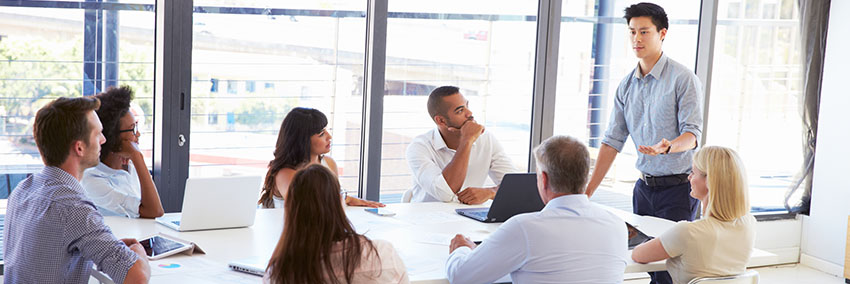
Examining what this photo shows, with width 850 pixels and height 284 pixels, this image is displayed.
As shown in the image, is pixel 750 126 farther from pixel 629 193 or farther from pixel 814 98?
pixel 629 193

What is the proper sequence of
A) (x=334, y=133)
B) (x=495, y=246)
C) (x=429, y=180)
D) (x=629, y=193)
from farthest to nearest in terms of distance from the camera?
(x=629, y=193) < (x=334, y=133) < (x=429, y=180) < (x=495, y=246)

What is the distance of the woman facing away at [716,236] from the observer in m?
2.53

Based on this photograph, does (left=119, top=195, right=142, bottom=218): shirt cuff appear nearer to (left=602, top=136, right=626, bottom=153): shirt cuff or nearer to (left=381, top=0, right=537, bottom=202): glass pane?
(left=381, top=0, right=537, bottom=202): glass pane

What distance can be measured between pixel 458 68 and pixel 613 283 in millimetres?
2648

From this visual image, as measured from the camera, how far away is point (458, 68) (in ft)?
15.6

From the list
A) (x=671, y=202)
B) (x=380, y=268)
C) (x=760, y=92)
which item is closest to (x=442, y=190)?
(x=671, y=202)

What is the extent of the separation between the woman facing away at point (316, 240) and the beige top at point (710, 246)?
1.12 m

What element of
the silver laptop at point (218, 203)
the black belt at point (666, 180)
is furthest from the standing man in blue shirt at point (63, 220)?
the black belt at point (666, 180)

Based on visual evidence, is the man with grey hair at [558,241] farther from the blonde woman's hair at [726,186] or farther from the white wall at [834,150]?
the white wall at [834,150]

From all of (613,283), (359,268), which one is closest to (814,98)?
(613,283)

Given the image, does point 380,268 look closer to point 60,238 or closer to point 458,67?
point 60,238

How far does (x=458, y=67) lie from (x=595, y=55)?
943 mm

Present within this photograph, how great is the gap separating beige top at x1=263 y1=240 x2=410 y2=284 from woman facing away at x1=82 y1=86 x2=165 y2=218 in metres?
1.20

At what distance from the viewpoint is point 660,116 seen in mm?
3787
